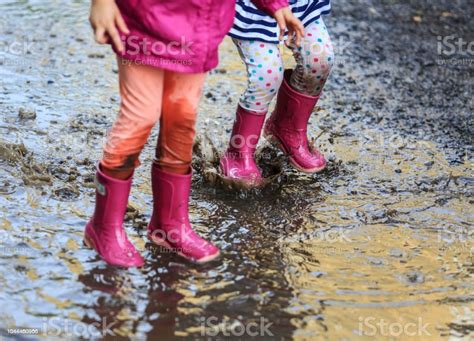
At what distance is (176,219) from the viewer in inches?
129

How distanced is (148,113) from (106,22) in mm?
360

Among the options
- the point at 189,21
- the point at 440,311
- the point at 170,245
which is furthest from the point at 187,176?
the point at 440,311

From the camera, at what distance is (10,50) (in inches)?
227

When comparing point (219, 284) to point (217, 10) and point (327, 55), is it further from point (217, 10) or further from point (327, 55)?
point (327, 55)

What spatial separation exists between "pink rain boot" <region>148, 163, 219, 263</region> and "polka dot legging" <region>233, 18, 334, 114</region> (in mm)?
748

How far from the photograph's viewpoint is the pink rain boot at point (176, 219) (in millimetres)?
3217

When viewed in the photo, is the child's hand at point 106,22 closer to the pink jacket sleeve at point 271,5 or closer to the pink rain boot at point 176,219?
the pink rain boot at point 176,219

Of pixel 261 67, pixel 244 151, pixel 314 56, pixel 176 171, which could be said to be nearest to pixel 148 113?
pixel 176 171

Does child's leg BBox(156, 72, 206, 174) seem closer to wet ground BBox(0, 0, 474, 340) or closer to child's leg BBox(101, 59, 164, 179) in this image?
child's leg BBox(101, 59, 164, 179)

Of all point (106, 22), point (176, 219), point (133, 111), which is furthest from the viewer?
point (176, 219)

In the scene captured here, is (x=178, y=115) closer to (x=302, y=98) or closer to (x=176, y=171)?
(x=176, y=171)

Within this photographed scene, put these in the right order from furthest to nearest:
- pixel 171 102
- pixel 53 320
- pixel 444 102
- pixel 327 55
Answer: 1. pixel 444 102
2. pixel 327 55
3. pixel 171 102
4. pixel 53 320

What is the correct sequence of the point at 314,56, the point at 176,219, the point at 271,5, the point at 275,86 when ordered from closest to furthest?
the point at 176,219 < the point at 271,5 < the point at 275,86 < the point at 314,56

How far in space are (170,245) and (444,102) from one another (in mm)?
2739
